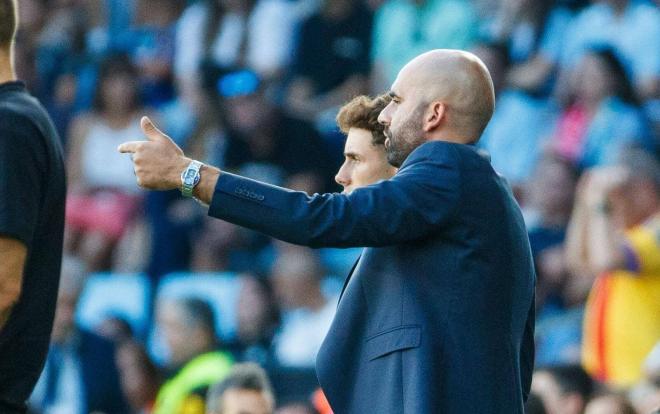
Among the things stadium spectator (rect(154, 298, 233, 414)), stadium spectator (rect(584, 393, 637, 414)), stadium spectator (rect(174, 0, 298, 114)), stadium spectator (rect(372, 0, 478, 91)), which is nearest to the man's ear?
stadium spectator (rect(584, 393, 637, 414))

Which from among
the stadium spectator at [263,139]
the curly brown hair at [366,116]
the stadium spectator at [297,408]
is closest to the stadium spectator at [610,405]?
the stadium spectator at [297,408]

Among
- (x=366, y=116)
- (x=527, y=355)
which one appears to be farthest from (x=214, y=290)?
(x=527, y=355)

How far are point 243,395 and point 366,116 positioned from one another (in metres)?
1.67

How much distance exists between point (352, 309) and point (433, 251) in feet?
0.97

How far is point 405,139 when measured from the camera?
3850 mm

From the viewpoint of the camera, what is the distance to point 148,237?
32.3 feet

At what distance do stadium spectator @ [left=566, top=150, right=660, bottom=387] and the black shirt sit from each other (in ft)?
11.2

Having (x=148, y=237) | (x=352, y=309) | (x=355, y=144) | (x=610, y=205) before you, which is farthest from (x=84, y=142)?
(x=352, y=309)

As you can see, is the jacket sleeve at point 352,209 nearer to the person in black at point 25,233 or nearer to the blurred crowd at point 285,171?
the person in black at point 25,233

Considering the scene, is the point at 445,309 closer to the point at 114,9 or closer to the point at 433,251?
the point at 433,251

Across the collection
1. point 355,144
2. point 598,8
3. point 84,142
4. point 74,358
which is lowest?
point 74,358

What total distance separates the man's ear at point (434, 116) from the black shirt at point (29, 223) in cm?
99

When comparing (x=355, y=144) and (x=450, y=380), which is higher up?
(x=355, y=144)

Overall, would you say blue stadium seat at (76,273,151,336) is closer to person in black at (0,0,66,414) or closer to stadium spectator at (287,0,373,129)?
stadium spectator at (287,0,373,129)
